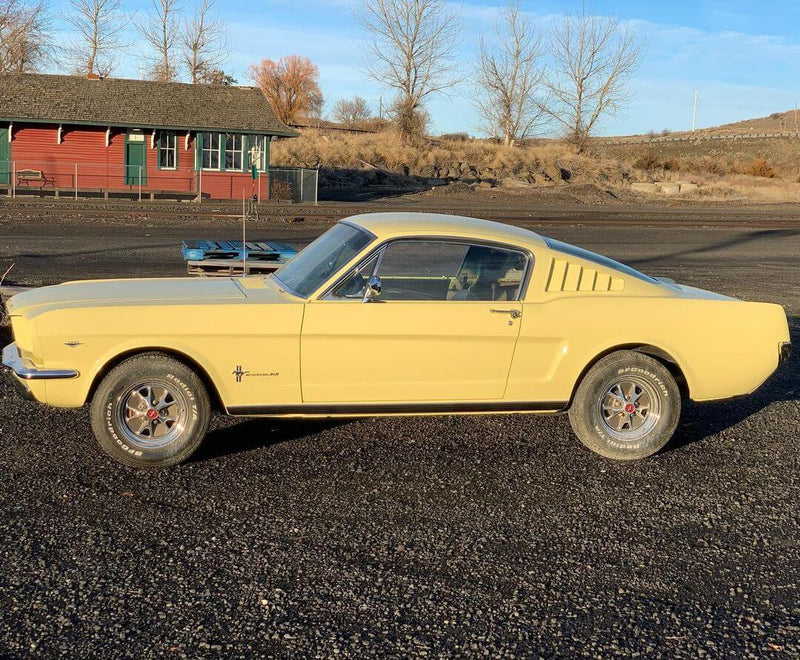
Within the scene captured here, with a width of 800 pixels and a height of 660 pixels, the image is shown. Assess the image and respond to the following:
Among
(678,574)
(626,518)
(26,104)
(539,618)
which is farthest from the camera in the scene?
(26,104)

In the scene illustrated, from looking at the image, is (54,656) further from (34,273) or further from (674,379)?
(34,273)

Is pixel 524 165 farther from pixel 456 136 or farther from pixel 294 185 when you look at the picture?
pixel 294 185

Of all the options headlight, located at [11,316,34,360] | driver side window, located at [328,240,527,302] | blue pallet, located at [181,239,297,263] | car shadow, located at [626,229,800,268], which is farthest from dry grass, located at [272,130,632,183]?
headlight, located at [11,316,34,360]

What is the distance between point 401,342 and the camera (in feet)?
18.6

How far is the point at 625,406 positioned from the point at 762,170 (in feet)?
245

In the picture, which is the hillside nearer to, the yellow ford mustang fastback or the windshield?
the windshield

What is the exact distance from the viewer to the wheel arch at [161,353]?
17.9 ft

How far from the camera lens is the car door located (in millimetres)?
5617

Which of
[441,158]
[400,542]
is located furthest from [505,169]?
[400,542]

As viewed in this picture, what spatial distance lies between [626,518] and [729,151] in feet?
302

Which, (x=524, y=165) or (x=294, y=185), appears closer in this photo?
(x=294, y=185)

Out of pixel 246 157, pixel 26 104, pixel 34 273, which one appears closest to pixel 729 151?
pixel 246 157

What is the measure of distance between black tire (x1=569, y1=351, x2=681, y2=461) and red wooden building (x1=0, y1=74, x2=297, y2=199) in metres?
31.4

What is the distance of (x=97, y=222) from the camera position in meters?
23.4
